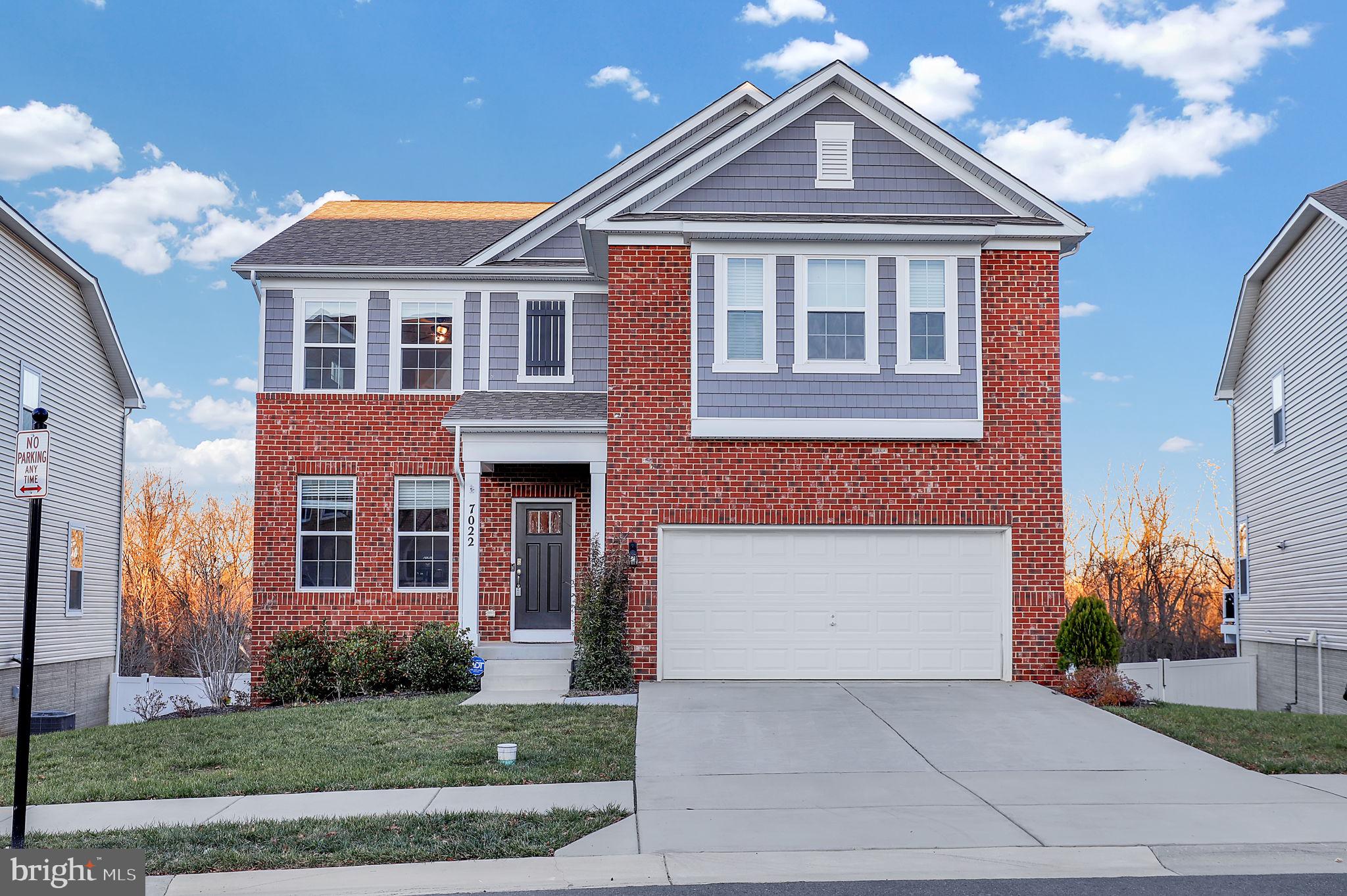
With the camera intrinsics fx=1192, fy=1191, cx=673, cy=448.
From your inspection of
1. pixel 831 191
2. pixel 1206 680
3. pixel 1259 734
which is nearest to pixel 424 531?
pixel 831 191

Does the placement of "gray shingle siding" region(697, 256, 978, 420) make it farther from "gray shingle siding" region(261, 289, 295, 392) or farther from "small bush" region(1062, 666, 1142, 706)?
"gray shingle siding" region(261, 289, 295, 392)

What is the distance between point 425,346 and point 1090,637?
35.9 feet

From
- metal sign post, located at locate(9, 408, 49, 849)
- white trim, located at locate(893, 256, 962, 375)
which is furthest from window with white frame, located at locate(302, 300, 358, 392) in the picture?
metal sign post, located at locate(9, 408, 49, 849)

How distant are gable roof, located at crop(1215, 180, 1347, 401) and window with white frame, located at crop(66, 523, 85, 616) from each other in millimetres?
23153

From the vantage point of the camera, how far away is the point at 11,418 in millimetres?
19750

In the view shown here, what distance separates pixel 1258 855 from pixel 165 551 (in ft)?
135

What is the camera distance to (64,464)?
22.4m

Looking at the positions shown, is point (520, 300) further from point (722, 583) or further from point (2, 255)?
point (2, 255)

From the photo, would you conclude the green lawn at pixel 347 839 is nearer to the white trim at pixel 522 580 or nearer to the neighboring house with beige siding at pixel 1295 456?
the white trim at pixel 522 580

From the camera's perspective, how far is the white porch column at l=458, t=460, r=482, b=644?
1781 centimetres

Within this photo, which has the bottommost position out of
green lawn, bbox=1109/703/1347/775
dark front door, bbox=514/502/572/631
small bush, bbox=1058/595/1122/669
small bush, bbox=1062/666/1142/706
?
green lawn, bbox=1109/703/1347/775

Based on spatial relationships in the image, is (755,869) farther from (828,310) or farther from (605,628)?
(828,310)

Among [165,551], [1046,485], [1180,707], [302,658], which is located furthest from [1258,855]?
[165,551]

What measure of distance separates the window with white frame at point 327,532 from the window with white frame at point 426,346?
196 centimetres
